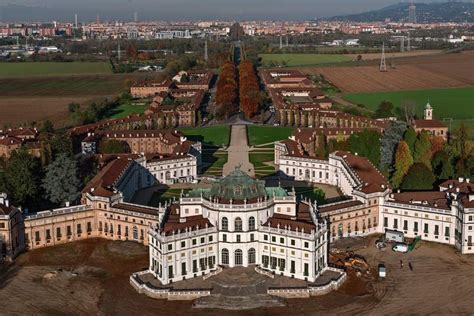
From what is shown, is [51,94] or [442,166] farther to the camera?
[51,94]

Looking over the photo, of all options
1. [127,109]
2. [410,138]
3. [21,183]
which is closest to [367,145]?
[410,138]

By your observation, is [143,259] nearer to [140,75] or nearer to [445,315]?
[445,315]

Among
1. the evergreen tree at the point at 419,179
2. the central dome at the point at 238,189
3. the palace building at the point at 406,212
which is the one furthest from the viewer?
the evergreen tree at the point at 419,179

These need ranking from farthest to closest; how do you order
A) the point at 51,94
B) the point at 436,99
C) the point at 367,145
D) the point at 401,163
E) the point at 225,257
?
1. the point at 51,94
2. the point at 436,99
3. the point at 367,145
4. the point at 401,163
5. the point at 225,257

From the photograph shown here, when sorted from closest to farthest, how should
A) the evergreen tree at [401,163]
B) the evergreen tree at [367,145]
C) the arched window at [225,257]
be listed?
the arched window at [225,257] < the evergreen tree at [401,163] < the evergreen tree at [367,145]

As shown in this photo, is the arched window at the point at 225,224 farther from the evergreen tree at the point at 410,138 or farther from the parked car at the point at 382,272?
the evergreen tree at the point at 410,138

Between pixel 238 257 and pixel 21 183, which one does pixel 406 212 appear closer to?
pixel 238 257

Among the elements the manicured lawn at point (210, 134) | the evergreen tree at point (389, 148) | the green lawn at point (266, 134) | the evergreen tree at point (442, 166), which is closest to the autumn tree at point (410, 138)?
the evergreen tree at point (389, 148)

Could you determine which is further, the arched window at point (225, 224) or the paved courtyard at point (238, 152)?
the paved courtyard at point (238, 152)
